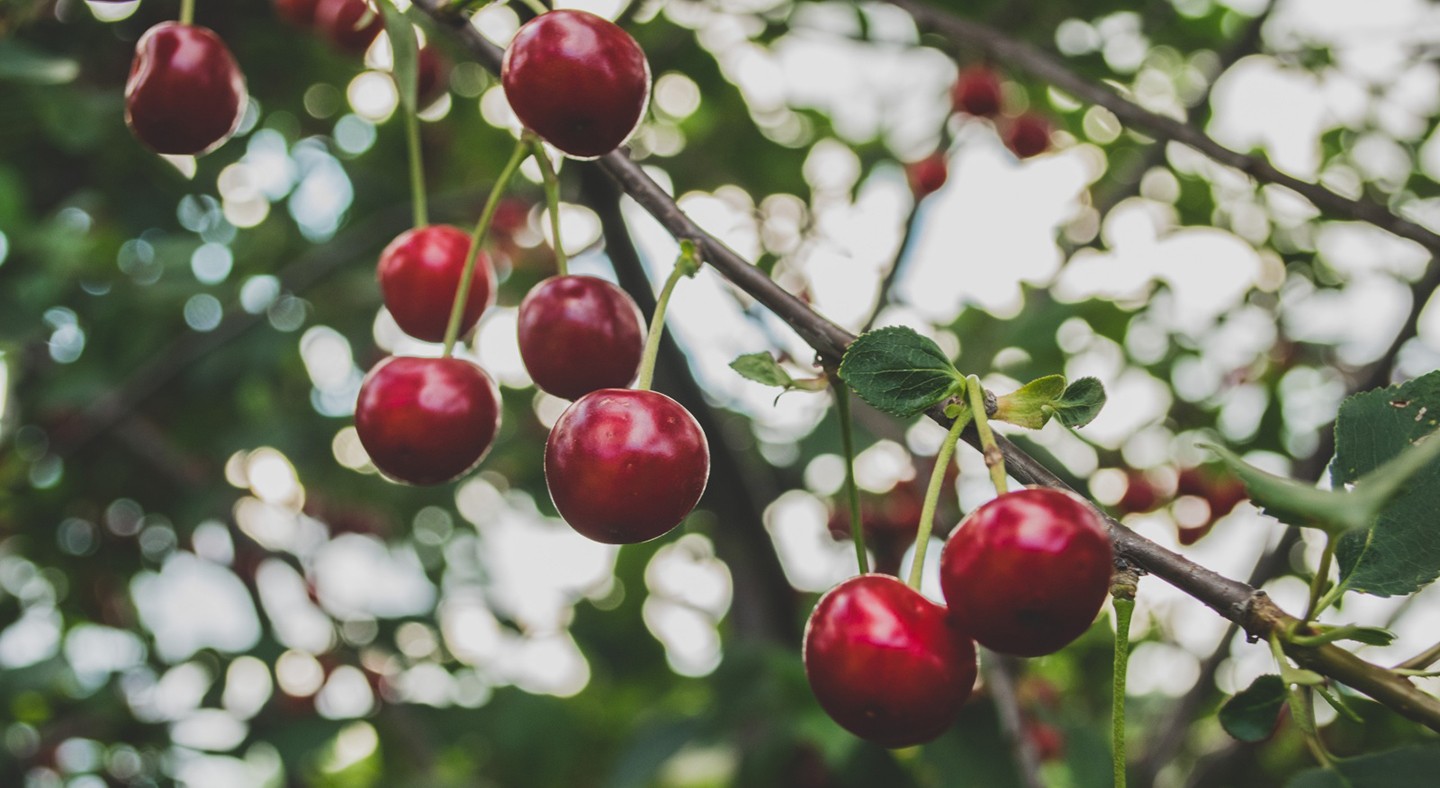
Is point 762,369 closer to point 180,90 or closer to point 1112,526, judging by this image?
point 1112,526

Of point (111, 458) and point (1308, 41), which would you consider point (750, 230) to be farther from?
point (111, 458)

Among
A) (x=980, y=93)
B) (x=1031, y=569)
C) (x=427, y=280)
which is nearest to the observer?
(x=1031, y=569)

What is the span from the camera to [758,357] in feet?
2.98

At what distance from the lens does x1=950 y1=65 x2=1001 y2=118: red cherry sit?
3.05 m

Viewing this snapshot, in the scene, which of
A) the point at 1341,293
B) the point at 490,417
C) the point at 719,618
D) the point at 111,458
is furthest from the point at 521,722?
the point at 1341,293

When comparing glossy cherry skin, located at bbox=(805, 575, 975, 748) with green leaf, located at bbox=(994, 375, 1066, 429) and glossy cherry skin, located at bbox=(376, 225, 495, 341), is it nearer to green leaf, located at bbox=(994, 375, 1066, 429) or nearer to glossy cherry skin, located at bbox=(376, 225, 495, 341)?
green leaf, located at bbox=(994, 375, 1066, 429)

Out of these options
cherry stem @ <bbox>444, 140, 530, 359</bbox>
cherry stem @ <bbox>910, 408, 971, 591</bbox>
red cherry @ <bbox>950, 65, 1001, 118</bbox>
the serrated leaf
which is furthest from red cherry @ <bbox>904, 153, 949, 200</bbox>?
cherry stem @ <bbox>910, 408, 971, 591</bbox>

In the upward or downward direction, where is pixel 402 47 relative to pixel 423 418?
upward

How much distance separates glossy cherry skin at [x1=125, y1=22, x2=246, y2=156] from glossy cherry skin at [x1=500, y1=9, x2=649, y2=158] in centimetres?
41

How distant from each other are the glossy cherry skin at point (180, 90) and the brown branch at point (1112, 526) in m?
0.33

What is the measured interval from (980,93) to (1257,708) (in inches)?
98.6

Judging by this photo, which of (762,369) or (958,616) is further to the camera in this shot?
(762,369)

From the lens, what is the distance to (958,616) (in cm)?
77

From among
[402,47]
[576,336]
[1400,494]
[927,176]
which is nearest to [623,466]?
[576,336]
